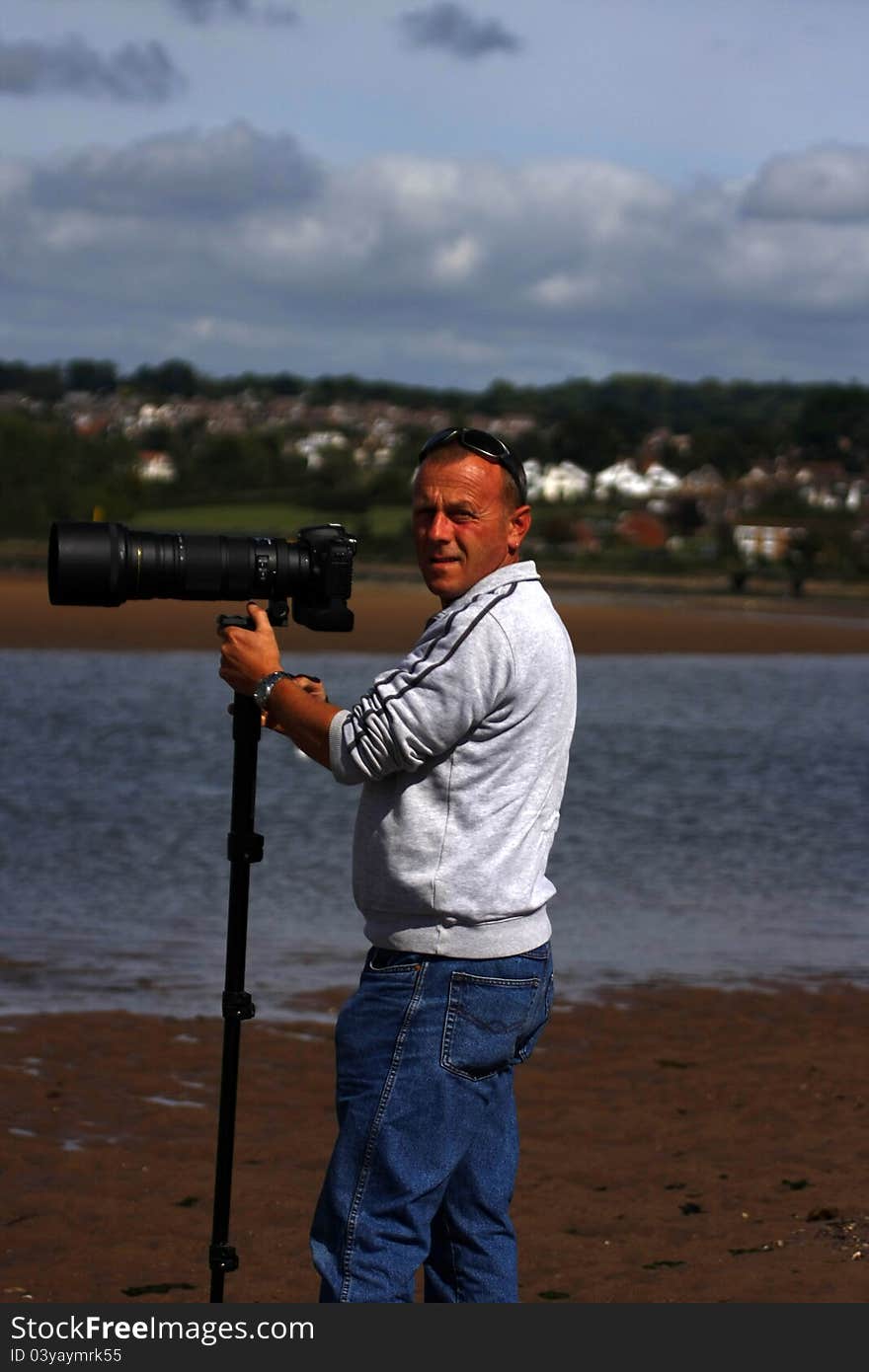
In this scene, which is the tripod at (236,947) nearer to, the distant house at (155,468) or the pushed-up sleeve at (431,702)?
the pushed-up sleeve at (431,702)

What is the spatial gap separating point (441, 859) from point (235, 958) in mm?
542

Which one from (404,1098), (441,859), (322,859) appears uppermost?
(441,859)

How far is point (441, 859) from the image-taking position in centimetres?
313

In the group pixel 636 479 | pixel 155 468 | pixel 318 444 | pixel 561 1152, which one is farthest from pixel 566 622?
pixel 318 444

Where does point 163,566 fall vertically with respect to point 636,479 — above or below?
above

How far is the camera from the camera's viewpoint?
3367 millimetres

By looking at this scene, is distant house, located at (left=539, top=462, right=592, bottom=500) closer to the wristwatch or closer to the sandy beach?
the sandy beach

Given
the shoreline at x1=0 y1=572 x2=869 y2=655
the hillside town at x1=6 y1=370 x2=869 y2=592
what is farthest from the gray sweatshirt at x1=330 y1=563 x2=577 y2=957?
the hillside town at x1=6 y1=370 x2=869 y2=592

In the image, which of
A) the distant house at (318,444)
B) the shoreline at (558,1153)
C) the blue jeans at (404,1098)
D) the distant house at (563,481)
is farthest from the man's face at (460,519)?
the distant house at (563,481)

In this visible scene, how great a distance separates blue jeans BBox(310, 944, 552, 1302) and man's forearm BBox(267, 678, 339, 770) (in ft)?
1.16

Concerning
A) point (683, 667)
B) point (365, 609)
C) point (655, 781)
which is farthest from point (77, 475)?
point (655, 781)

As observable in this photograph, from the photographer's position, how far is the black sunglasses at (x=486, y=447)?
3293 millimetres

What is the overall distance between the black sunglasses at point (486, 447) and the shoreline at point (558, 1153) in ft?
7.32

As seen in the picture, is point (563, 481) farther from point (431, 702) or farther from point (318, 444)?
point (431, 702)
